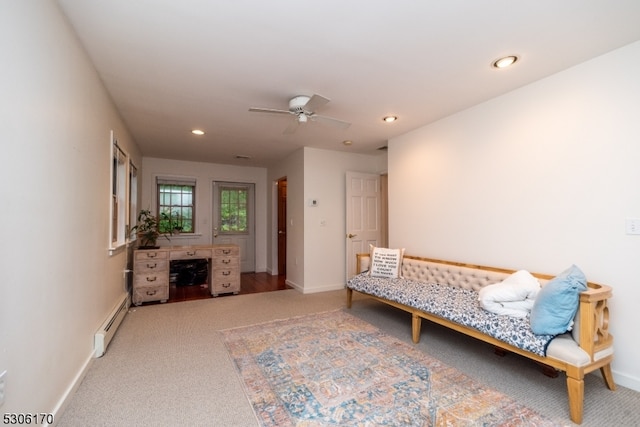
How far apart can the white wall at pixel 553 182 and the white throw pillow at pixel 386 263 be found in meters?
0.40

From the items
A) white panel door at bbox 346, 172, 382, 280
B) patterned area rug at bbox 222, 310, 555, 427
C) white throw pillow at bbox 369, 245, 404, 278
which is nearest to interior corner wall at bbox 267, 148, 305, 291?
white panel door at bbox 346, 172, 382, 280

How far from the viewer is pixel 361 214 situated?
16.7 ft

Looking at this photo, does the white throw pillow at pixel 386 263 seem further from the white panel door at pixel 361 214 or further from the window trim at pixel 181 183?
the window trim at pixel 181 183

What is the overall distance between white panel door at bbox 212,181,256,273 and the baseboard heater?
3047 millimetres

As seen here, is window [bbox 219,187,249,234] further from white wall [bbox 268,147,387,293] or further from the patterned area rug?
the patterned area rug

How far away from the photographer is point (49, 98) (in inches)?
62.1

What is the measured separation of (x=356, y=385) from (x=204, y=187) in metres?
5.13

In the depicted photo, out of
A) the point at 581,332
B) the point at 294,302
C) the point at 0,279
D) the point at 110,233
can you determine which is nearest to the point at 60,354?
the point at 0,279

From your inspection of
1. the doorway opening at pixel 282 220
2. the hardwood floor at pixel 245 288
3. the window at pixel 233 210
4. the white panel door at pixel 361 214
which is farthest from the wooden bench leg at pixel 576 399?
the window at pixel 233 210

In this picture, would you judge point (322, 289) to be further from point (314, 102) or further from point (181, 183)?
point (181, 183)

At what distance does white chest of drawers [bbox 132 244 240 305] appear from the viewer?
407cm

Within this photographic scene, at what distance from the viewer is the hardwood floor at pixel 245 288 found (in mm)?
4566

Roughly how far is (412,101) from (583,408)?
A: 110 inches

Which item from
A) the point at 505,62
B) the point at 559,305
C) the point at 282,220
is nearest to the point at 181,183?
the point at 282,220
